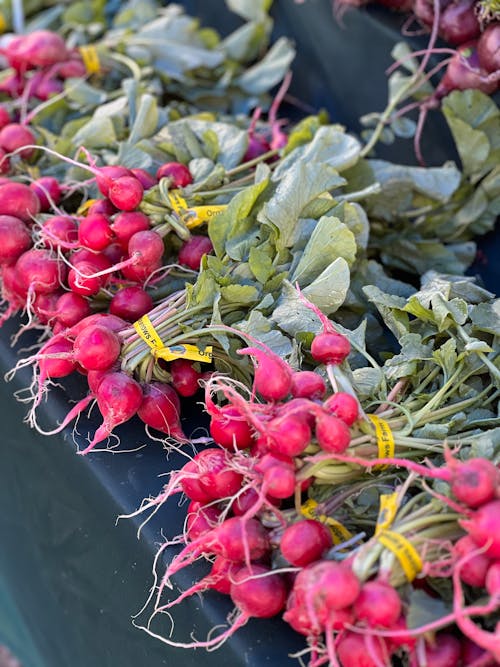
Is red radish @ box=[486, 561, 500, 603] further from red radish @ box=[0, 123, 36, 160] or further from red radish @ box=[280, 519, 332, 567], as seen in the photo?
red radish @ box=[0, 123, 36, 160]

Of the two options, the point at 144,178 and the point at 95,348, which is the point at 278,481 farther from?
the point at 144,178

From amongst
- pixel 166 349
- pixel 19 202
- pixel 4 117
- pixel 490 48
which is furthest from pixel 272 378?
pixel 4 117

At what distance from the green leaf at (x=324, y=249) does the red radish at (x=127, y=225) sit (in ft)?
0.90

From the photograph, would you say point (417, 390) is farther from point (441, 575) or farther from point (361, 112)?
point (361, 112)

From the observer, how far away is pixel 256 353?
0.97 m

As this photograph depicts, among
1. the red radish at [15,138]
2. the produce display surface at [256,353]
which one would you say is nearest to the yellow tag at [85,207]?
the produce display surface at [256,353]

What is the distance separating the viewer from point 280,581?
34.8 inches

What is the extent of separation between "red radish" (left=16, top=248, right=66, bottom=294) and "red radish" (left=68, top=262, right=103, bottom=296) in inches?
1.6

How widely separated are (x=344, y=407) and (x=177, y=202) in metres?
0.59

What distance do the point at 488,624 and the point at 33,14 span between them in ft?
7.51

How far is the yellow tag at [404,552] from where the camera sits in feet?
2.64

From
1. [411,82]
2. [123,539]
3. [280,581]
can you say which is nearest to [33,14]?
[411,82]

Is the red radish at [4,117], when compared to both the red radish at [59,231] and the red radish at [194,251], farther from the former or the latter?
the red radish at [194,251]

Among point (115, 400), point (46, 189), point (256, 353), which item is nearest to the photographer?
point (256, 353)
